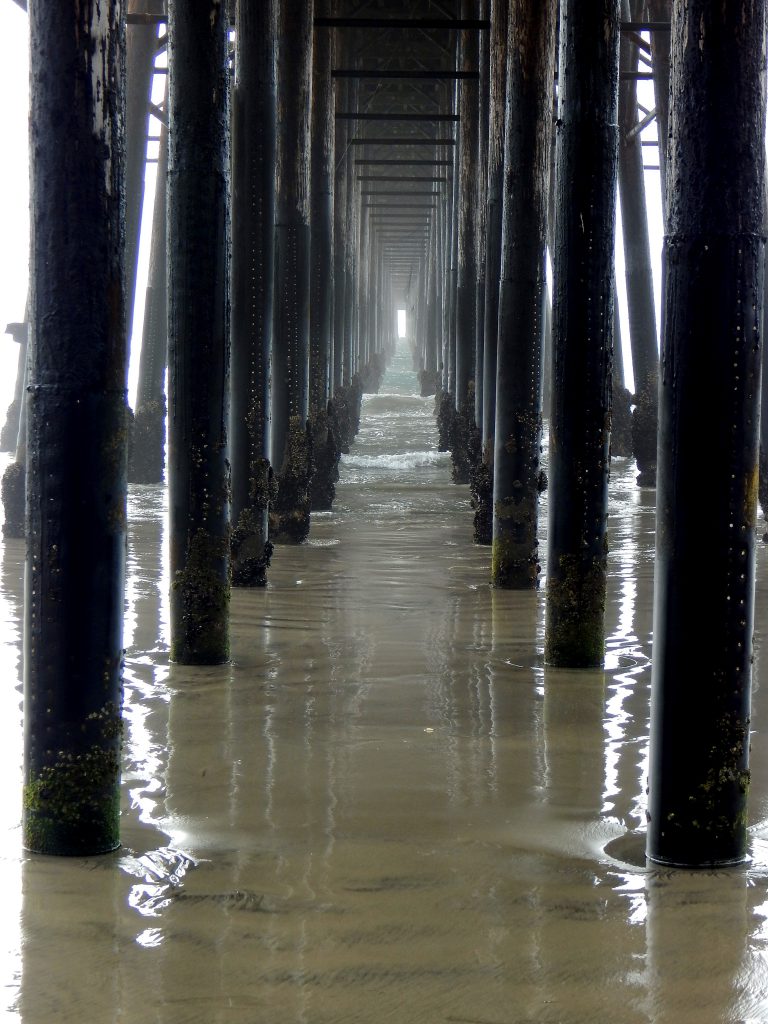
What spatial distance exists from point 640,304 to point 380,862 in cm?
1244

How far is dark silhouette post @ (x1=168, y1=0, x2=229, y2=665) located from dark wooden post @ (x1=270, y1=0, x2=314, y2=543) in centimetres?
418

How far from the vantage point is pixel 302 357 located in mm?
10141

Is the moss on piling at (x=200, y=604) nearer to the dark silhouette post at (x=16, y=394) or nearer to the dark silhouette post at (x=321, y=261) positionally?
the dark silhouette post at (x=321, y=261)

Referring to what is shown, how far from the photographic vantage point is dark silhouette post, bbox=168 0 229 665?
5.59 metres

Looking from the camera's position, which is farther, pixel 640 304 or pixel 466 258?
pixel 466 258

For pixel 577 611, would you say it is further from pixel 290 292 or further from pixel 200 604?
pixel 290 292

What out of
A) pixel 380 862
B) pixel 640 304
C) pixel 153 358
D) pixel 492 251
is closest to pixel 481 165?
pixel 640 304

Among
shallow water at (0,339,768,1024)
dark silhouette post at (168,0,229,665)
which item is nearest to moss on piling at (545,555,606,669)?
shallow water at (0,339,768,1024)

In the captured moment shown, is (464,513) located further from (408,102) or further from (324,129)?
(408,102)

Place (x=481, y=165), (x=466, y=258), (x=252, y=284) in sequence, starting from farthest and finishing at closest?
(x=466, y=258)
(x=481, y=165)
(x=252, y=284)

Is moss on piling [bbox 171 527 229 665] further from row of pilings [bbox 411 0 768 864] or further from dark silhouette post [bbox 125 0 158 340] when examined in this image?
dark silhouette post [bbox 125 0 158 340]

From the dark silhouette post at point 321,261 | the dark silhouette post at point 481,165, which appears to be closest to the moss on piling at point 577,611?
the dark silhouette post at point 481,165

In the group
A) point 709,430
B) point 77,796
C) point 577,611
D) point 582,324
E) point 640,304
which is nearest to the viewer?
point 709,430

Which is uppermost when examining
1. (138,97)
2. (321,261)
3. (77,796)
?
(138,97)
